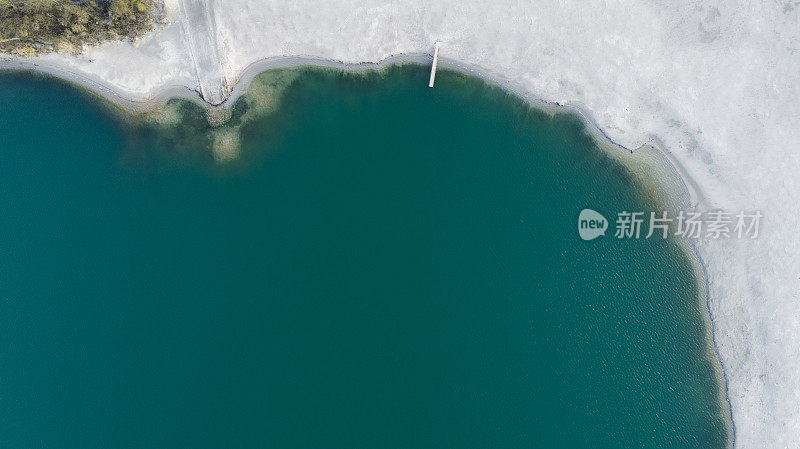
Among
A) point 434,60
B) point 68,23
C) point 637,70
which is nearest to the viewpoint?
point 68,23

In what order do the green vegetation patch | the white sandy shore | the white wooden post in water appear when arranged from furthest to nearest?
the white wooden post in water, the white sandy shore, the green vegetation patch

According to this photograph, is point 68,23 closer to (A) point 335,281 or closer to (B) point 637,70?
(A) point 335,281

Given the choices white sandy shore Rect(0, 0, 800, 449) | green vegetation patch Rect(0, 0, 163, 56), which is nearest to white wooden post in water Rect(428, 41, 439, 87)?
white sandy shore Rect(0, 0, 800, 449)

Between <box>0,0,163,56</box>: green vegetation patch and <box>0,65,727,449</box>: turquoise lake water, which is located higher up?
<box>0,0,163,56</box>: green vegetation patch

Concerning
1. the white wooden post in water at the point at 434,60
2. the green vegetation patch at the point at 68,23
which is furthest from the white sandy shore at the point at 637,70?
the green vegetation patch at the point at 68,23

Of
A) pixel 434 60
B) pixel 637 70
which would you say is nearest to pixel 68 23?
pixel 434 60

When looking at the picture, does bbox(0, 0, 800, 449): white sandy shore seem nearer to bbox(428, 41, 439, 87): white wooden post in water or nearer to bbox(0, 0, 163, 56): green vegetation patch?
bbox(428, 41, 439, 87): white wooden post in water

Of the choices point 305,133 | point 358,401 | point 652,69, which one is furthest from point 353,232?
point 652,69

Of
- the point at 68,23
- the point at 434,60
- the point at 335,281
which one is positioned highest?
the point at 68,23
